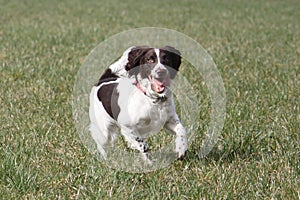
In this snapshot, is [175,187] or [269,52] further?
[269,52]

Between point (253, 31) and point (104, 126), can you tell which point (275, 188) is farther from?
point (253, 31)

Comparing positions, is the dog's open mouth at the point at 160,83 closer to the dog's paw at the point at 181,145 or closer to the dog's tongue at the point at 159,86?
Result: the dog's tongue at the point at 159,86

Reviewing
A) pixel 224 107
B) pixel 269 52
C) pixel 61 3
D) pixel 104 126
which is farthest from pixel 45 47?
pixel 61 3

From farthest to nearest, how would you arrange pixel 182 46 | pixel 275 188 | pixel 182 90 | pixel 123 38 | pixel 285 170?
pixel 123 38, pixel 182 46, pixel 182 90, pixel 285 170, pixel 275 188

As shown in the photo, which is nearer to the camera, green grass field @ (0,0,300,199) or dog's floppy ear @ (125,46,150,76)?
green grass field @ (0,0,300,199)

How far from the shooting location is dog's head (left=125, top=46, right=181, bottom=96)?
Result: 4441 mm

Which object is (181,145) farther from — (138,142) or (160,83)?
(160,83)

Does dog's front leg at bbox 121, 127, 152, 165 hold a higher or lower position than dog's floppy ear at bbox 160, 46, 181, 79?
lower

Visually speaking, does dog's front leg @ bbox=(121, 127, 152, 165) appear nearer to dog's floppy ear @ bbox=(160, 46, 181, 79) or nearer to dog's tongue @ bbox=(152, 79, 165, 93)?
dog's tongue @ bbox=(152, 79, 165, 93)

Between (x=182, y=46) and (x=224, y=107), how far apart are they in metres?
4.84

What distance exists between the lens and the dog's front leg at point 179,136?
467 cm

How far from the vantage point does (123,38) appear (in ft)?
42.1

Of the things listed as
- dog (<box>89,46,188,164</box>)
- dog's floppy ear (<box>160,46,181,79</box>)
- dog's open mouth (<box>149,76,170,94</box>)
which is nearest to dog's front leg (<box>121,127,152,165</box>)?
dog (<box>89,46,188,164</box>)

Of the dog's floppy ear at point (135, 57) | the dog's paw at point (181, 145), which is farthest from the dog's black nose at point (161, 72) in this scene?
the dog's paw at point (181, 145)
